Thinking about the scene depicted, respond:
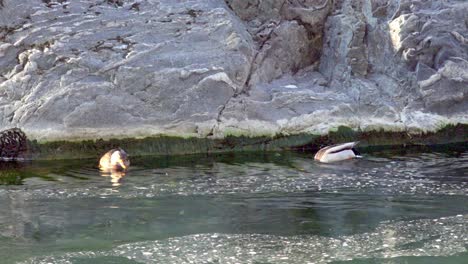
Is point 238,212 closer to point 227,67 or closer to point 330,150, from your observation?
point 330,150

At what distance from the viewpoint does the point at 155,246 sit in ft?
28.2

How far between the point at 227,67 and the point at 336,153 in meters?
3.82

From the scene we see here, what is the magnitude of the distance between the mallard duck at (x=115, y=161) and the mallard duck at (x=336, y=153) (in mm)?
4260

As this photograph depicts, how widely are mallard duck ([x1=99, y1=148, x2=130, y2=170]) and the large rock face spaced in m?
1.80

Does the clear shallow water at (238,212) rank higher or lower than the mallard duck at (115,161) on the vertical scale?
lower

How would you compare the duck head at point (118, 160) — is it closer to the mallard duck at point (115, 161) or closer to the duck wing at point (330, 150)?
the mallard duck at point (115, 161)

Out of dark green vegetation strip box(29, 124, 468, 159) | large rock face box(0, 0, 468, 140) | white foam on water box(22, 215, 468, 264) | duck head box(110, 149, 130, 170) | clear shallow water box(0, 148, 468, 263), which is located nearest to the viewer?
white foam on water box(22, 215, 468, 264)

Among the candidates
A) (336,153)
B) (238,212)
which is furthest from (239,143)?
(238,212)

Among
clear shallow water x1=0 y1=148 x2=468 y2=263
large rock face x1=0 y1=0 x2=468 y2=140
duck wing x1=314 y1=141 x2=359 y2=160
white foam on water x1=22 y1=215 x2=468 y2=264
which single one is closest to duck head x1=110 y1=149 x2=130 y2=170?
clear shallow water x1=0 y1=148 x2=468 y2=263

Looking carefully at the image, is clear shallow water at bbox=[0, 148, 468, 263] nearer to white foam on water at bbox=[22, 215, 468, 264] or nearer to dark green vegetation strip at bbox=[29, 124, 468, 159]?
white foam on water at bbox=[22, 215, 468, 264]

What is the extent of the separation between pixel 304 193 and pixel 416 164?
13.2ft

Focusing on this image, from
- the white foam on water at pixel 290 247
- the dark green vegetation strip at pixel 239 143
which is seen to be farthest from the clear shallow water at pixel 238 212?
the dark green vegetation strip at pixel 239 143

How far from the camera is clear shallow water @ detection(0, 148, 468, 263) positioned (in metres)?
8.30

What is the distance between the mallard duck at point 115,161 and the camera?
556 inches
